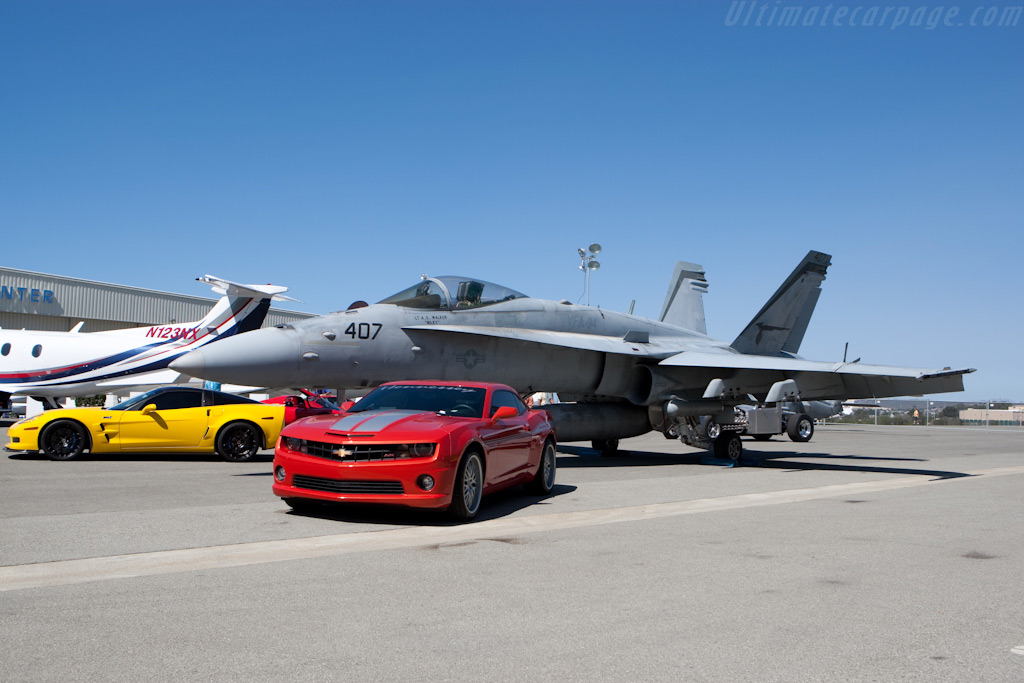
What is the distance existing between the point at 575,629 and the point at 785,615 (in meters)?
1.28

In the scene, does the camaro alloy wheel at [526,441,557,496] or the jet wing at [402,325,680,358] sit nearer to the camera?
the camaro alloy wheel at [526,441,557,496]

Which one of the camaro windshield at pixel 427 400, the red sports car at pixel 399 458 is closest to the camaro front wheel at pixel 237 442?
the camaro windshield at pixel 427 400

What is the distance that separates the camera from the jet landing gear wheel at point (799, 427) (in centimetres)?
2554

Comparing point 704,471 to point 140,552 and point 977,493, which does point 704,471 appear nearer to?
point 977,493

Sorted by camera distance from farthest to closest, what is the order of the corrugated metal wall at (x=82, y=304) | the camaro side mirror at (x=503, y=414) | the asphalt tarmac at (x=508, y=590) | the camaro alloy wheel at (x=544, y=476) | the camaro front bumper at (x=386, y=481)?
1. the corrugated metal wall at (x=82, y=304)
2. the camaro alloy wheel at (x=544, y=476)
3. the camaro side mirror at (x=503, y=414)
4. the camaro front bumper at (x=386, y=481)
5. the asphalt tarmac at (x=508, y=590)

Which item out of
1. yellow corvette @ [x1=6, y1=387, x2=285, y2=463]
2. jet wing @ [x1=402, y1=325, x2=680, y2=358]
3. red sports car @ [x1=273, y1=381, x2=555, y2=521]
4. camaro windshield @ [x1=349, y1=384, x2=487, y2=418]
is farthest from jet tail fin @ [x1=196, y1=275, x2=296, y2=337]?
red sports car @ [x1=273, y1=381, x2=555, y2=521]

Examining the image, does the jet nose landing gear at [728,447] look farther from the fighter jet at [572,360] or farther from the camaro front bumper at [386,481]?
the camaro front bumper at [386,481]

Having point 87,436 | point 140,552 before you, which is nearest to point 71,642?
point 140,552

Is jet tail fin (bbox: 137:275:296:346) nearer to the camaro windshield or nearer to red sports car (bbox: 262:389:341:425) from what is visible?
red sports car (bbox: 262:389:341:425)

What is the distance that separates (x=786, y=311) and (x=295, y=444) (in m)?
15.3

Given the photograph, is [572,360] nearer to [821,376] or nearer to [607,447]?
[607,447]

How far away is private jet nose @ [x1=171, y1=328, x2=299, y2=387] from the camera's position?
1147 centimetres

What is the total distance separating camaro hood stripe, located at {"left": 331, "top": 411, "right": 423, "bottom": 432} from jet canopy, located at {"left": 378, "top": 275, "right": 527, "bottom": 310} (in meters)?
5.48

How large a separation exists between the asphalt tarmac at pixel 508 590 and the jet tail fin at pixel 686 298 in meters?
14.0
